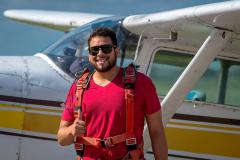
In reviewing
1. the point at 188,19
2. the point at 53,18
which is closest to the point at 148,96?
the point at 188,19

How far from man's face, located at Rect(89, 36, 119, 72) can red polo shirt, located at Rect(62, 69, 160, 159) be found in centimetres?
10

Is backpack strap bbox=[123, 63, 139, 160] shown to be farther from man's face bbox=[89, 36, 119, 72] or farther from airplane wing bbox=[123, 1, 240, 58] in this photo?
airplane wing bbox=[123, 1, 240, 58]

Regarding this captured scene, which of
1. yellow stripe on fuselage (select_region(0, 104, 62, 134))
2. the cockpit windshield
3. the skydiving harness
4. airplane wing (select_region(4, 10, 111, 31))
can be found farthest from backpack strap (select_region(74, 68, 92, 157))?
airplane wing (select_region(4, 10, 111, 31))

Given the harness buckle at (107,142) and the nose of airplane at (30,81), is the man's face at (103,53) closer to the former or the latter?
the harness buckle at (107,142)

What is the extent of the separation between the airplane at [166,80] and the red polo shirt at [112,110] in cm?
167

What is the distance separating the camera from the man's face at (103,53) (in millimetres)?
3262

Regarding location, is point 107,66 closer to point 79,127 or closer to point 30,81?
point 79,127

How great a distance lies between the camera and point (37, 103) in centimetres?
533

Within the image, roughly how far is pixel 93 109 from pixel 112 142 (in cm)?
24

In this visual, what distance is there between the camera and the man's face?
3262mm

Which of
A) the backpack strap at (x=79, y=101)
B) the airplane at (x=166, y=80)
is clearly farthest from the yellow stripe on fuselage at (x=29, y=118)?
the backpack strap at (x=79, y=101)

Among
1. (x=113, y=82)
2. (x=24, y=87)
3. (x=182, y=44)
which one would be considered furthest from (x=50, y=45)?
(x=113, y=82)

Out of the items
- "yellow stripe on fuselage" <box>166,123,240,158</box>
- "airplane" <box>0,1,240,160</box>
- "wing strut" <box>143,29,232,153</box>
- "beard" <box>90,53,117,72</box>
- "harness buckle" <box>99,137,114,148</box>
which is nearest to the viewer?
"harness buckle" <box>99,137,114,148</box>

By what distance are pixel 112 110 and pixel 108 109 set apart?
0.08ft
